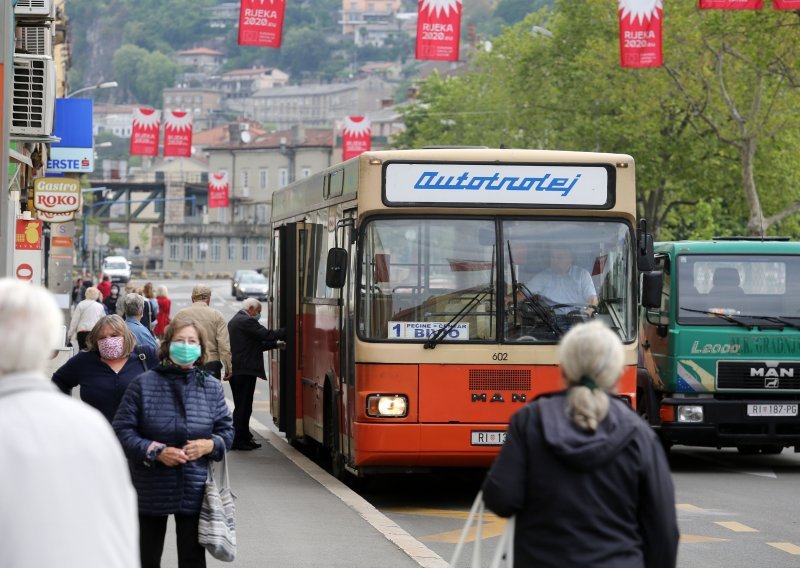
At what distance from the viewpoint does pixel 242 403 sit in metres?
18.2

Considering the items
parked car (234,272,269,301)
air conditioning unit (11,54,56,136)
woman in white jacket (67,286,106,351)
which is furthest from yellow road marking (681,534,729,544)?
parked car (234,272,269,301)

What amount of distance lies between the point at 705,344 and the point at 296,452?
434 cm

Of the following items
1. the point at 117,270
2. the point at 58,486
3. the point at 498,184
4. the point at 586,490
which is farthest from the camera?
the point at 117,270

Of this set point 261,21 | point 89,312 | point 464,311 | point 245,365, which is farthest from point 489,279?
point 261,21

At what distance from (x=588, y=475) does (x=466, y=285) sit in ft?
26.0

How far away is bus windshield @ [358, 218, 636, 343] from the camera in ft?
42.9

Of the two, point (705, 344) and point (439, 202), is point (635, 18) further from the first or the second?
point (439, 202)

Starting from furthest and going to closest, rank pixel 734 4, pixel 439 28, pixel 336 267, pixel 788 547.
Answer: pixel 439 28
pixel 734 4
pixel 336 267
pixel 788 547

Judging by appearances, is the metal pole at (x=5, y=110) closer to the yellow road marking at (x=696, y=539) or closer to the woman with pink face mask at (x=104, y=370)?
the woman with pink face mask at (x=104, y=370)

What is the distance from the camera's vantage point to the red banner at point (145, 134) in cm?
5253

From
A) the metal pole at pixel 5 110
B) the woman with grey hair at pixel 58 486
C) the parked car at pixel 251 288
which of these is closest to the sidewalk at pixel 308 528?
the metal pole at pixel 5 110

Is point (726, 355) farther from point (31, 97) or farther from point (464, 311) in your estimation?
point (31, 97)

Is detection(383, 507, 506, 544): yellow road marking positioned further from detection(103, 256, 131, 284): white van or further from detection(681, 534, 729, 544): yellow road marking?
detection(103, 256, 131, 284): white van

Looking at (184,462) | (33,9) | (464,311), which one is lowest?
(184,462)
